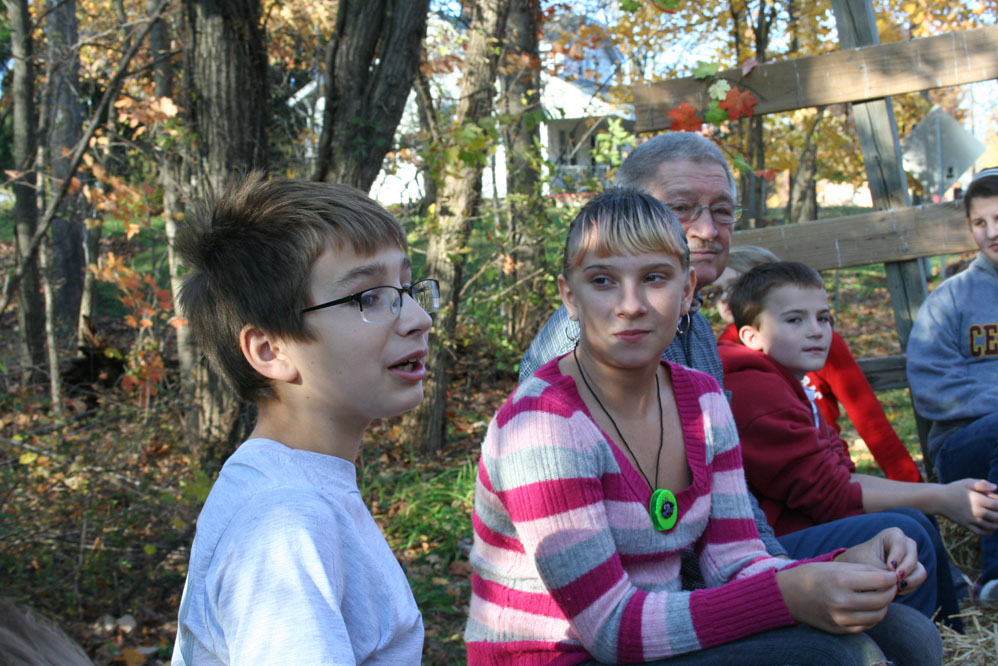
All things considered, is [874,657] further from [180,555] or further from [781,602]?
[180,555]

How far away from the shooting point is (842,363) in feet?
12.6

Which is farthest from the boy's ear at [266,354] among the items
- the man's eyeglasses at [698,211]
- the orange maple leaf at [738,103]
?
the orange maple leaf at [738,103]

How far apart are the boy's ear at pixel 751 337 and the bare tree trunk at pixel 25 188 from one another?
530cm

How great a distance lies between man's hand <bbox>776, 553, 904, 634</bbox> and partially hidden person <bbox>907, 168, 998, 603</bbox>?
7.31 ft

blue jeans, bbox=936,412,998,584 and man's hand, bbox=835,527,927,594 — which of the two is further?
blue jeans, bbox=936,412,998,584

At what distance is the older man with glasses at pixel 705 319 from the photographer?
2621 millimetres

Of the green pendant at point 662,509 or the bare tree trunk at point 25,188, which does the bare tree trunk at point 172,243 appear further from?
the green pendant at point 662,509

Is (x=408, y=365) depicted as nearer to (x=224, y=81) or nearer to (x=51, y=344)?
(x=224, y=81)

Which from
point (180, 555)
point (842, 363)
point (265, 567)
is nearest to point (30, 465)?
point (180, 555)

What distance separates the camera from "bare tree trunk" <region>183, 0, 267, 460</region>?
4.01m

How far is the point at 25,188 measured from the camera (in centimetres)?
716

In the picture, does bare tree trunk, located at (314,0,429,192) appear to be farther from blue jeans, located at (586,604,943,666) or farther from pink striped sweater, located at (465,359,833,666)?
blue jeans, located at (586,604,943,666)

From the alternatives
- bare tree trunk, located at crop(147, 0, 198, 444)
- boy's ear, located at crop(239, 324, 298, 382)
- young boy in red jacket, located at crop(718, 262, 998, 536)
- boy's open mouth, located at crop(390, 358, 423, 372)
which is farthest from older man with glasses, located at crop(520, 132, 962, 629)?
bare tree trunk, located at crop(147, 0, 198, 444)

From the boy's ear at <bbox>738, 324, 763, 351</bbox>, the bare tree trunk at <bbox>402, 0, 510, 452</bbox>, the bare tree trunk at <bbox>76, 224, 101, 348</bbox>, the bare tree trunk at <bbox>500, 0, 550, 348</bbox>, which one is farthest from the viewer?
the bare tree trunk at <bbox>76, 224, 101, 348</bbox>
